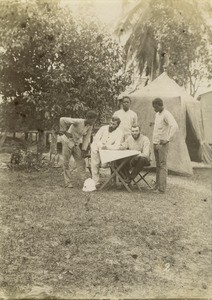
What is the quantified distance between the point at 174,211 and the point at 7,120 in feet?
11.7

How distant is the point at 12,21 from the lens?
6566 millimetres

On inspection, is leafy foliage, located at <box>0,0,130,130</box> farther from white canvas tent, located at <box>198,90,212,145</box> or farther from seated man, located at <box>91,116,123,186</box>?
white canvas tent, located at <box>198,90,212,145</box>

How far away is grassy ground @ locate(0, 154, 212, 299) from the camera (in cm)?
381

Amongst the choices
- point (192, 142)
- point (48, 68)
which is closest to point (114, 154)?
point (48, 68)

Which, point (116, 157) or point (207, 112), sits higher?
point (207, 112)

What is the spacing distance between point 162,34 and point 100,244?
1103 centimetres

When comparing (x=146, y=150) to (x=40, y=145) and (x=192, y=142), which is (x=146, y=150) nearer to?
(x=40, y=145)

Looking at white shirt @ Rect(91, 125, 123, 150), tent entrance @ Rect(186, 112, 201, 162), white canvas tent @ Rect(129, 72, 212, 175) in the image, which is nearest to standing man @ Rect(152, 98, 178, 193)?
white shirt @ Rect(91, 125, 123, 150)

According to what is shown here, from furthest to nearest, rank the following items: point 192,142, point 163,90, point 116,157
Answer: point 192,142, point 163,90, point 116,157

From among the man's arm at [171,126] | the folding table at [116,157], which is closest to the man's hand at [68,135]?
the folding table at [116,157]

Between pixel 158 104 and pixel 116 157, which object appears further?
pixel 158 104

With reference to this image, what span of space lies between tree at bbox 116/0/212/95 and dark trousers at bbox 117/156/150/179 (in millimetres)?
3912

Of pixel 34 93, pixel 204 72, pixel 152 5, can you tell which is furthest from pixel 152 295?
pixel 204 72

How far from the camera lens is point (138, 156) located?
25.1 feet
